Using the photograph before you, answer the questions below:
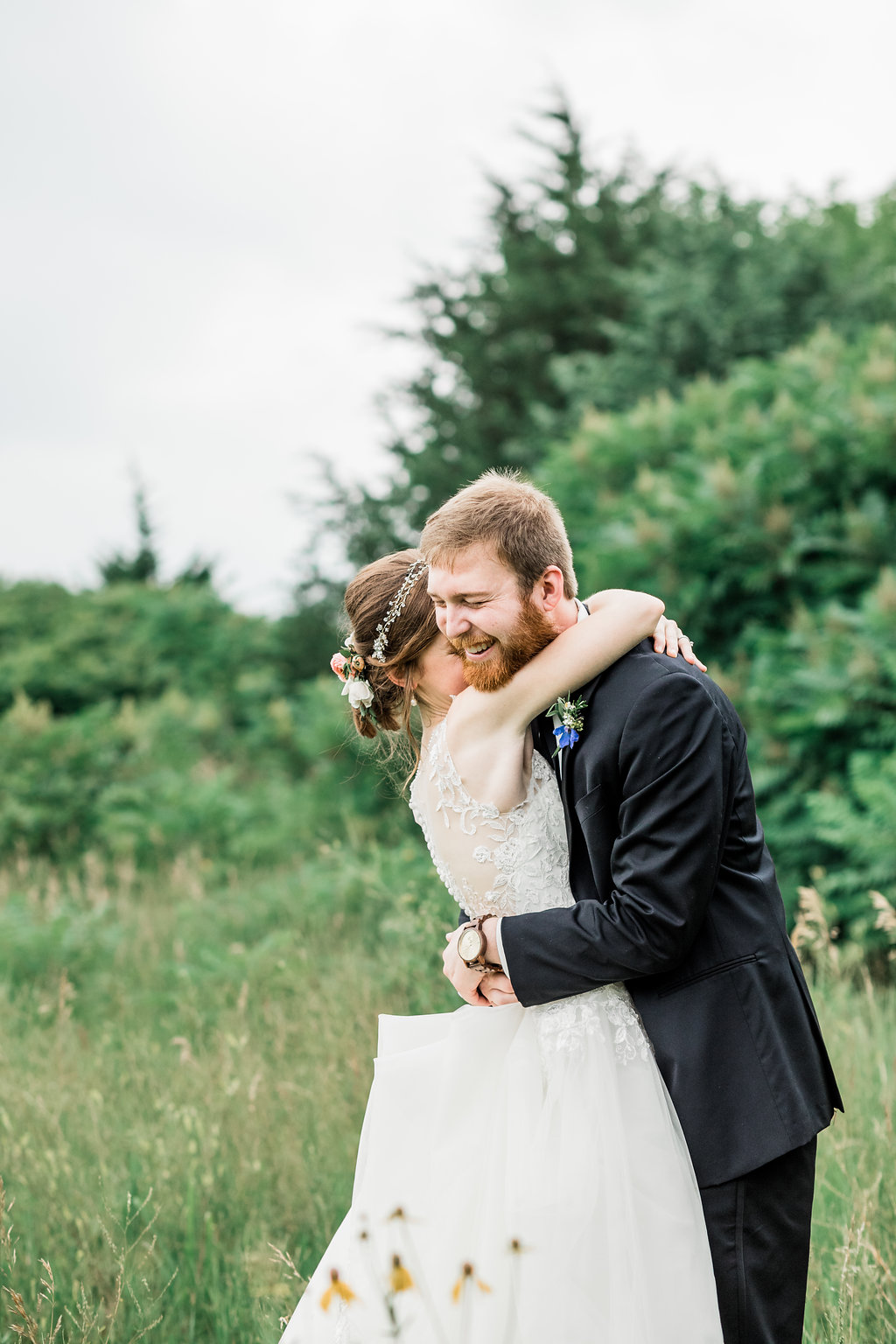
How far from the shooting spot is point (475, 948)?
213cm

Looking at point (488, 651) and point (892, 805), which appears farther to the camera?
point (892, 805)

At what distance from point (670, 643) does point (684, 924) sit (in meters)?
0.62

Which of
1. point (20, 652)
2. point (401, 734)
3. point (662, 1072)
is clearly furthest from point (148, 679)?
point (662, 1072)

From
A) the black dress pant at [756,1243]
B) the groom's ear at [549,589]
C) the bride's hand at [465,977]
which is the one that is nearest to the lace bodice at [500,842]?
the bride's hand at [465,977]

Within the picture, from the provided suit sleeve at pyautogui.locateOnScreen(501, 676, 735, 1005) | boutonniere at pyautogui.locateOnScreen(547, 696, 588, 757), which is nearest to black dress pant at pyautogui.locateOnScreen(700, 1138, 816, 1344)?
suit sleeve at pyautogui.locateOnScreen(501, 676, 735, 1005)

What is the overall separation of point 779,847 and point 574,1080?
419 cm

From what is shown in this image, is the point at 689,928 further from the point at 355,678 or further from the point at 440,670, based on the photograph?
the point at 355,678

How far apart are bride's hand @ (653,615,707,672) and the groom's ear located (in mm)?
237

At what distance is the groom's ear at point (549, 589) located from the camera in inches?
85.4

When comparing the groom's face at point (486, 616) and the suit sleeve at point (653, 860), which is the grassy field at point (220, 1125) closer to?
the suit sleeve at point (653, 860)

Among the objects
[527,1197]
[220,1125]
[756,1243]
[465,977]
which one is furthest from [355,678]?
[220,1125]

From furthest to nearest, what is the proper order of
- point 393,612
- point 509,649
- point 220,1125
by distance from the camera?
point 220,1125, point 393,612, point 509,649

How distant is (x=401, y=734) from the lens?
2896 millimetres

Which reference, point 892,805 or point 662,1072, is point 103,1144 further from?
point 892,805
